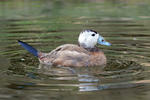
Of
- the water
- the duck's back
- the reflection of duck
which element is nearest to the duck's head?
the reflection of duck

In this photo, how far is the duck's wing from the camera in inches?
292

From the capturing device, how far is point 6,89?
19.2 ft

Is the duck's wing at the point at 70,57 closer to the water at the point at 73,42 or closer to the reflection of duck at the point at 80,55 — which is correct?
the reflection of duck at the point at 80,55

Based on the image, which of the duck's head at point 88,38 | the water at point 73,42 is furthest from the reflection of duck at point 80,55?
the water at point 73,42

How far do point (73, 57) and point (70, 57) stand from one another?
66 millimetres

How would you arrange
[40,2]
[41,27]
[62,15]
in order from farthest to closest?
1. [40,2]
2. [62,15]
3. [41,27]

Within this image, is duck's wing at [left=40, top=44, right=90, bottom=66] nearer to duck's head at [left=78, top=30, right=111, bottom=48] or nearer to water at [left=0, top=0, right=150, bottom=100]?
water at [left=0, top=0, right=150, bottom=100]

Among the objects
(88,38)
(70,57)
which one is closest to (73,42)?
(88,38)

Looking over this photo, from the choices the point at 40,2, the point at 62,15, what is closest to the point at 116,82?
the point at 62,15

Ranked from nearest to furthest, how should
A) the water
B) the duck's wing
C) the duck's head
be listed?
the water < the duck's wing < the duck's head

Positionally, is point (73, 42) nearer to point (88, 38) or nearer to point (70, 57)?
point (88, 38)

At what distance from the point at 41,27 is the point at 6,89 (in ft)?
23.6

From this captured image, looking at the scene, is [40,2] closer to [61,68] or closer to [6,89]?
[61,68]

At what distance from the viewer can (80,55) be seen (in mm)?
7418
